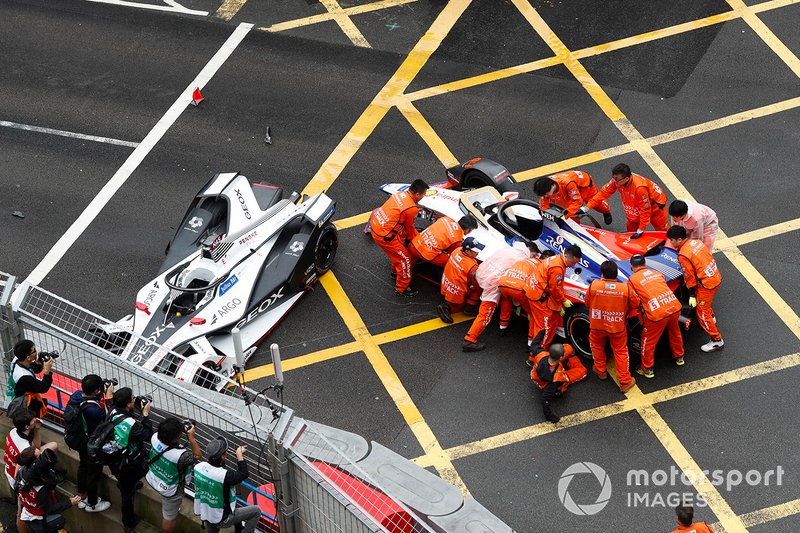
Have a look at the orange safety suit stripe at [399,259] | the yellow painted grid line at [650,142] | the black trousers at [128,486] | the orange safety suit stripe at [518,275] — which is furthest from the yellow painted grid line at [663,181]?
the black trousers at [128,486]

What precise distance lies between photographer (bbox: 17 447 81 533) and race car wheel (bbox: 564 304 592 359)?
18.7 ft

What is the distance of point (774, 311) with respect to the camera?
13750mm

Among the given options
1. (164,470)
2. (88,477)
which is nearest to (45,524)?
(88,477)

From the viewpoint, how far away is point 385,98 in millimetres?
17359

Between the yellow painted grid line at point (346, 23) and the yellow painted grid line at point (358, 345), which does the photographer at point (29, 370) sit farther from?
the yellow painted grid line at point (346, 23)

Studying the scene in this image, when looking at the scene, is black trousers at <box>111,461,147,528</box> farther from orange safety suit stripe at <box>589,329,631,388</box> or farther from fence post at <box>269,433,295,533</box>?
orange safety suit stripe at <box>589,329,631,388</box>

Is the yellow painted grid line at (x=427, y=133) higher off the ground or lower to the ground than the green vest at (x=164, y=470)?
higher

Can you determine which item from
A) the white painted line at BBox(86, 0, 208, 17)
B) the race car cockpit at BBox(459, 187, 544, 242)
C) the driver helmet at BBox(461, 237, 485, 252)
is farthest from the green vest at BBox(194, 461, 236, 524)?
the white painted line at BBox(86, 0, 208, 17)

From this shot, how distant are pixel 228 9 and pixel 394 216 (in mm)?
7116

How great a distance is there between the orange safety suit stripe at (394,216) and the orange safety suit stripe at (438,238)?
0.27 meters

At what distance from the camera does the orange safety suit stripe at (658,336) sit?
41.3 feet

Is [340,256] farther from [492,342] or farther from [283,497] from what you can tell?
[283,497]

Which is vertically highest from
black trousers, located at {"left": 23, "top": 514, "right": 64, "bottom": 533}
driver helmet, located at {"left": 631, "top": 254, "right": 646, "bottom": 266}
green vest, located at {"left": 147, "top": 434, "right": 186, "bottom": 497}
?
driver helmet, located at {"left": 631, "top": 254, "right": 646, "bottom": 266}

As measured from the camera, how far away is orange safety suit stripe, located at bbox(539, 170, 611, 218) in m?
14.4
